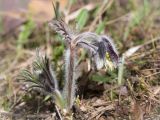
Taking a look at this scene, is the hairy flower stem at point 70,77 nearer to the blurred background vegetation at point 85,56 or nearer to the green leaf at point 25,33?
the blurred background vegetation at point 85,56

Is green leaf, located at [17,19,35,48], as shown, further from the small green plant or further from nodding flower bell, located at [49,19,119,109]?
nodding flower bell, located at [49,19,119,109]

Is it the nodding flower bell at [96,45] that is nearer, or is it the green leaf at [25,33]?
the nodding flower bell at [96,45]

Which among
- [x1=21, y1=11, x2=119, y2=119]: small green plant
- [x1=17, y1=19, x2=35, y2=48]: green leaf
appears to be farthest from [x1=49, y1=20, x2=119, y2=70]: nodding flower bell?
[x1=17, y1=19, x2=35, y2=48]: green leaf

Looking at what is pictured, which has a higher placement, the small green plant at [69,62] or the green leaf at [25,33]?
the green leaf at [25,33]

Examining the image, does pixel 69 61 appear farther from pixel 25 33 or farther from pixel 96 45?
pixel 25 33

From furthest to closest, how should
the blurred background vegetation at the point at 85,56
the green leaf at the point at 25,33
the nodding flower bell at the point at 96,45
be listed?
the green leaf at the point at 25,33 → the blurred background vegetation at the point at 85,56 → the nodding flower bell at the point at 96,45

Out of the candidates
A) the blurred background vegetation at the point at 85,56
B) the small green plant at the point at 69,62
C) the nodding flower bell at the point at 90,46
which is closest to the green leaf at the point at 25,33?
the blurred background vegetation at the point at 85,56

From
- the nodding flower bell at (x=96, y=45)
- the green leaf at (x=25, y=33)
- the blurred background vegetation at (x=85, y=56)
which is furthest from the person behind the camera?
the green leaf at (x=25, y=33)
